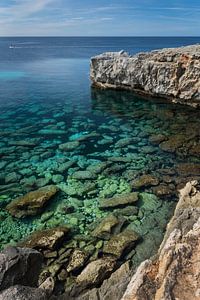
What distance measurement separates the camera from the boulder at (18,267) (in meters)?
6.52

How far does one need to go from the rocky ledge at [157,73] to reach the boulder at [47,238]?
20.6 m

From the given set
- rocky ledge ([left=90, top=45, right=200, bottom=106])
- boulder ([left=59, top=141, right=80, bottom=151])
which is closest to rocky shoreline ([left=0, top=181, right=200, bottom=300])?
boulder ([left=59, top=141, right=80, bottom=151])

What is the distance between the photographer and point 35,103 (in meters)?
33.3

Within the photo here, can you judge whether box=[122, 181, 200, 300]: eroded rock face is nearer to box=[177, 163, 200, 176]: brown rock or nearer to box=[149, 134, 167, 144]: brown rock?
box=[177, 163, 200, 176]: brown rock

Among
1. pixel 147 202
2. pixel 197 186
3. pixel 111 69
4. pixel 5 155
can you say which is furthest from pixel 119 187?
pixel 111 69

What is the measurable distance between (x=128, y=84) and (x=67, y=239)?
26.5 m

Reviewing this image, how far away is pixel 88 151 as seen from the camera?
19.6 m

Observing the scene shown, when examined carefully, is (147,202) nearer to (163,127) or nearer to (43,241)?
(43,241)

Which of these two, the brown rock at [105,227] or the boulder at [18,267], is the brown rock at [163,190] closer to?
the brown rock at [105,227]

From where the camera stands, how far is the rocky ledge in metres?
28.4

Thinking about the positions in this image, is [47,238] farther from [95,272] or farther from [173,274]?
[173,274]

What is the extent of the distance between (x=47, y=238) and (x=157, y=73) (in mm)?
23368

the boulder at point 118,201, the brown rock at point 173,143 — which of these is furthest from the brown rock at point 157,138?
the boulder at point 118,201

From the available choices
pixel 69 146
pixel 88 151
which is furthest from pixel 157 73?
pixel 88 151
